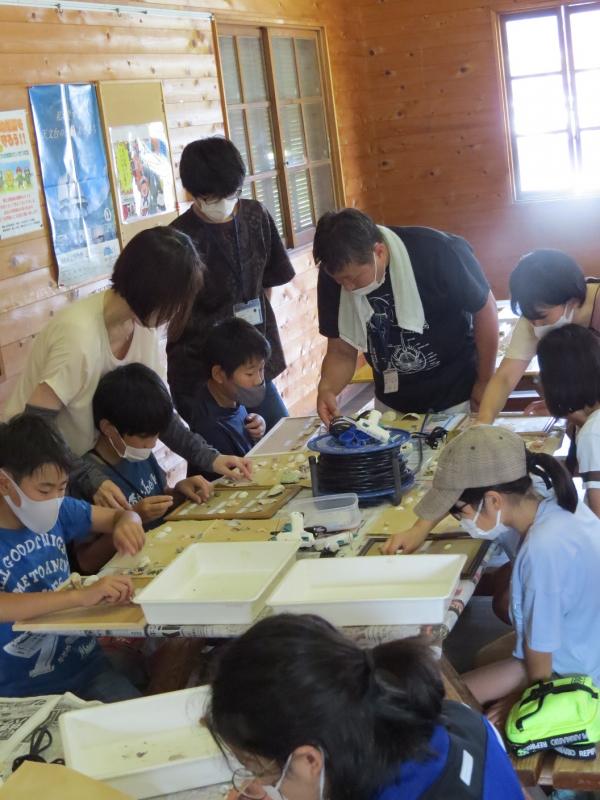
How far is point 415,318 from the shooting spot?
3.23 meters

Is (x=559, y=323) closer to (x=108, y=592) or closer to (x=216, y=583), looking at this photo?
(x=216, y=583)

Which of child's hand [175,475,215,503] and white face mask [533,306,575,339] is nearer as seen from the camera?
child's hand [175,475,215,503]

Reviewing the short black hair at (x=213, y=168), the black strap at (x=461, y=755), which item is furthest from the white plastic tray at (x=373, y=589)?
the short black hair at (x=213, y=168)

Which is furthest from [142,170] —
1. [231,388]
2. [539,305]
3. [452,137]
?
[452,137]

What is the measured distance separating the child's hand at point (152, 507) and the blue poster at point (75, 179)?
1.48m

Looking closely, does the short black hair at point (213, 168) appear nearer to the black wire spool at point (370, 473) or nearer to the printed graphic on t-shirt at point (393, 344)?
the printed graphic on t-shirt at point (393, 344)

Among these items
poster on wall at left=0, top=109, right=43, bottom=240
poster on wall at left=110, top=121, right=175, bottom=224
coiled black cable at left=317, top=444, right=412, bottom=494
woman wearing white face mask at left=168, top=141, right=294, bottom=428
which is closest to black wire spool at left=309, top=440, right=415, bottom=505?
coiled black cable at left=317, top=444, right=412, bottom=494

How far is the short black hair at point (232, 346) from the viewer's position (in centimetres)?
330

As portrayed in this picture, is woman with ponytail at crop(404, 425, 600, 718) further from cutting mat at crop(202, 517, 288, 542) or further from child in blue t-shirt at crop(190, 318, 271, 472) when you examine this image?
child in blue t-shirt at crop(190, 318, 271, 472)

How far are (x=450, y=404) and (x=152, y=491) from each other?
1.02 metres

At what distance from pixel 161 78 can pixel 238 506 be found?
9.08 feet

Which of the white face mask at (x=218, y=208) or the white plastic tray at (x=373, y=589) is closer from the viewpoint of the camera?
the white plastic tray at (x=373, y=589)

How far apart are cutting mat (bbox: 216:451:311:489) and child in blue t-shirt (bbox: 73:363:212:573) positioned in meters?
0.13

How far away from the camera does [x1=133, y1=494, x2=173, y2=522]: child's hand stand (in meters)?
2.74
